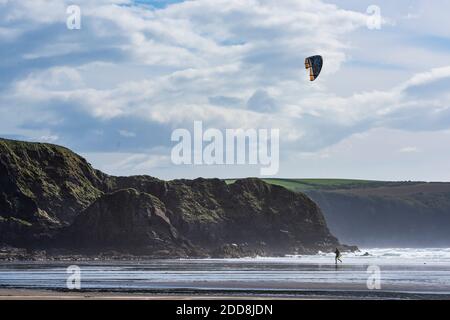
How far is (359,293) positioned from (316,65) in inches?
1293

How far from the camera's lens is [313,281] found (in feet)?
253

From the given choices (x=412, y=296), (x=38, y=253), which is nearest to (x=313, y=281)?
(x=412, y=296)

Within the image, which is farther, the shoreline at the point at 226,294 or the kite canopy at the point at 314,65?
the kite canopy at the point at 314,65

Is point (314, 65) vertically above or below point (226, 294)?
above

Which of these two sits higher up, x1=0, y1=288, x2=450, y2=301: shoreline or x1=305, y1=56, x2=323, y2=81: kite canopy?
x1=305, y1=56, x2=323, y2=81: kite canopy

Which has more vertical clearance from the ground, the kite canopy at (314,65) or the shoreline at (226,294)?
the kite canopy at (314,65)

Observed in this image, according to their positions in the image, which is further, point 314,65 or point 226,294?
point 314,65

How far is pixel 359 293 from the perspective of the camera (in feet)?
202

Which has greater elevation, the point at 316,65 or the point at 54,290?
the point at 316,65

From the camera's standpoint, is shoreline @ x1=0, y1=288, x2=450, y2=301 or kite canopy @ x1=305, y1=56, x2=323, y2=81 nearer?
shoreline @ x1=0, y1=288, x2=450, y2=301

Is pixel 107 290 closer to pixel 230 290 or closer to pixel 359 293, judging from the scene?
pixel 230 290
